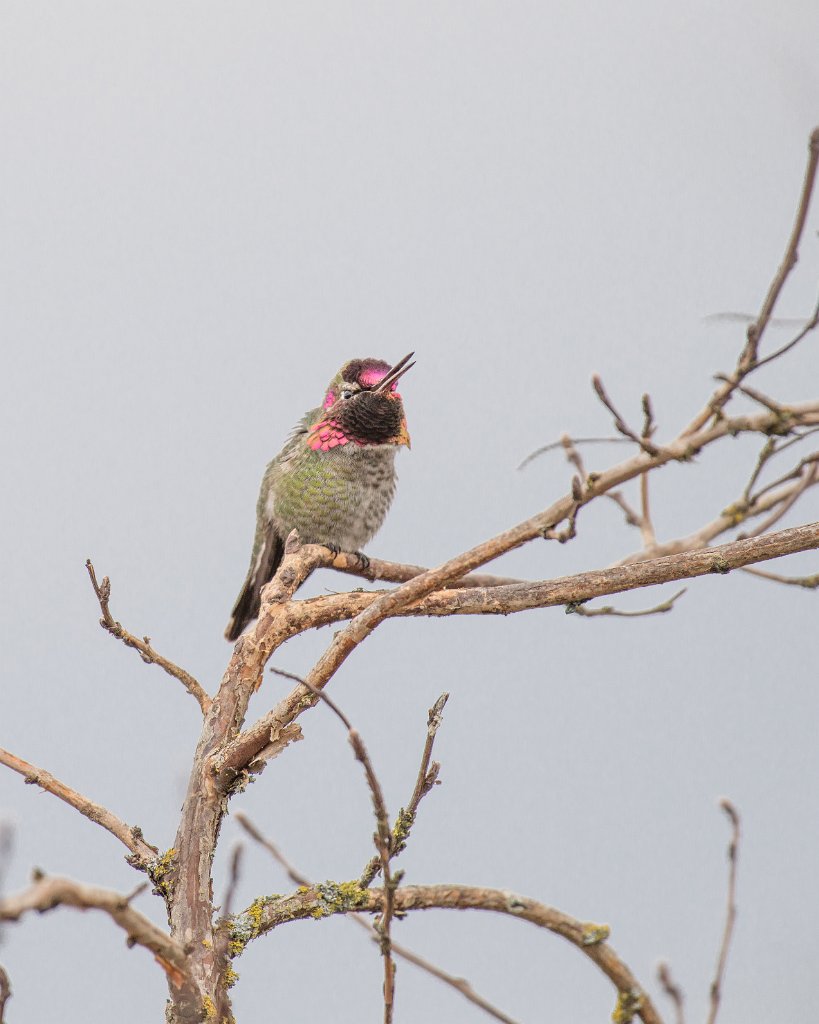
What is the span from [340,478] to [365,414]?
214 millimetres

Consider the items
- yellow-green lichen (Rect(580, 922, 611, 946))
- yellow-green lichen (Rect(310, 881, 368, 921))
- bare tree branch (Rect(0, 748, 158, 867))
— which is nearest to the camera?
yellow-green lichen (Rect(580, 922, 611, 946))

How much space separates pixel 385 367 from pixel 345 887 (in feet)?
6.77

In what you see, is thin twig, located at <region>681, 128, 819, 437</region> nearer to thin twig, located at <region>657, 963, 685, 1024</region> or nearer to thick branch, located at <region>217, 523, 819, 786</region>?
thick branch, located at <region>217, 523, 819, 786</region>

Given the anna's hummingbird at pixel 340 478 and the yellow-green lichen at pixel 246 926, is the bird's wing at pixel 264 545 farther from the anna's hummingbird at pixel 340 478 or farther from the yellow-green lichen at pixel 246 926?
the yellow-green lichen at pixel 246 926

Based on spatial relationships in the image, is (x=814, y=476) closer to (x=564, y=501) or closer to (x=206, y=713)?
(x=564, y=501)

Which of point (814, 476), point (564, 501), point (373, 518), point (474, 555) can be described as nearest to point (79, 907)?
Answer: point (474, 555)

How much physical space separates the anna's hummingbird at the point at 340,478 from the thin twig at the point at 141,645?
1.25m

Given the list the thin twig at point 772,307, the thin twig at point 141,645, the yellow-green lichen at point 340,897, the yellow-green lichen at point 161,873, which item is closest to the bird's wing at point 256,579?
the thin twig at point 141,645

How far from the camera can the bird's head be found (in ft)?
11.7

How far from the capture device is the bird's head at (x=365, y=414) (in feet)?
11.7

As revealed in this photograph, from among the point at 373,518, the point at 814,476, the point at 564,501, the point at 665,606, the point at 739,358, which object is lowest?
the point at 564,501

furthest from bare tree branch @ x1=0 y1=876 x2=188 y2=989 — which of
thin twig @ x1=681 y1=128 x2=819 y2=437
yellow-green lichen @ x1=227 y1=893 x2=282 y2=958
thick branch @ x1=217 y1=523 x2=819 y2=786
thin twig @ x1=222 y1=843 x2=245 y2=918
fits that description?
thin twig @ x1=681 y1=128 x2=819 y2=437

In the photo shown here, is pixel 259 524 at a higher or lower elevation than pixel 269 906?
higher

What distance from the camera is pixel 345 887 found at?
1842mm
